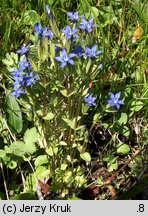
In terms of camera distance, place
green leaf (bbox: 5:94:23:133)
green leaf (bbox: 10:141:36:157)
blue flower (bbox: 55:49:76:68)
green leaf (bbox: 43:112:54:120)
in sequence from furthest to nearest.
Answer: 1. green leaf (bbox: 5:94:23:133)
2. green leaf (bbox: 10:141:36:157)
3. green leaf (bbox: 43:112:54:120)
4. blue flower (bbox: 55:49:76:68)

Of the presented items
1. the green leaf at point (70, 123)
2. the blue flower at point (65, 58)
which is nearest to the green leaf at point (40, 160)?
the green leaf at point (70, 123)

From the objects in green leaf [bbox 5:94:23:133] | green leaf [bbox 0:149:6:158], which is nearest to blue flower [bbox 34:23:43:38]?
green leaf [bbox 5:94:23:133]

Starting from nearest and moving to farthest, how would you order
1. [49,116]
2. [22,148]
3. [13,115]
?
1. [49,116]
2. [22,148]
3. [13,115]

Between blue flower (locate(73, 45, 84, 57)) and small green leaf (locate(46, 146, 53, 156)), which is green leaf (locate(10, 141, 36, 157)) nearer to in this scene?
small green leaf (locate(46, 146, 53, 156))

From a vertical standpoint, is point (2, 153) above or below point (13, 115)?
below

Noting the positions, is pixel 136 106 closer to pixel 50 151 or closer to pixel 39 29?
pixel 50 151

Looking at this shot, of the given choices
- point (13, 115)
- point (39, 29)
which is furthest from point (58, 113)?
point (39, 29)

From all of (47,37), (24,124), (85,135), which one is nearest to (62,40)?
(47,37)
